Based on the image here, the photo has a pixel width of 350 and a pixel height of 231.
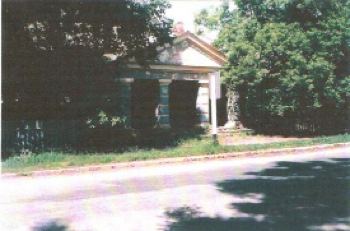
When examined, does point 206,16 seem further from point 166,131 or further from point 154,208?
point 154,208

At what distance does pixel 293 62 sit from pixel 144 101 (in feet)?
30.1

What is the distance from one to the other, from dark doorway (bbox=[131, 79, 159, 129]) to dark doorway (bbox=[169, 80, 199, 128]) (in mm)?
1889

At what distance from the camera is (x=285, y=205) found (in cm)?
617

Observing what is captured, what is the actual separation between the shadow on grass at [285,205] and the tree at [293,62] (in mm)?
10653

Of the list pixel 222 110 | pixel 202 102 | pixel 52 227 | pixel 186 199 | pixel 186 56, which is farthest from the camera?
pixel 222 110

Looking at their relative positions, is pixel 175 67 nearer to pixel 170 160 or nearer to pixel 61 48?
pixel 61 48

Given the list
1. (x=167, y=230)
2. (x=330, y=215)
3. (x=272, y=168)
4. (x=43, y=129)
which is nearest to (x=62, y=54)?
(x=43, y=129)

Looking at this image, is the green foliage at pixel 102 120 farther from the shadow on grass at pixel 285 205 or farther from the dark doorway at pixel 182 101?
the dark doorway at pixel 182 101

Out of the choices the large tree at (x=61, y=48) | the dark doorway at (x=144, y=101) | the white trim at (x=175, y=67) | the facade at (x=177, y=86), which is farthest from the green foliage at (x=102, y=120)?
the dark doorway at (x=144, y=101)

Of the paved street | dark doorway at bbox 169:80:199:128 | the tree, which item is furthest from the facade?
the paved street

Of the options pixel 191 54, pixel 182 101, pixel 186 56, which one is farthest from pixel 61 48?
pixel 182 101

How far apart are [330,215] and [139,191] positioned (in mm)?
3678

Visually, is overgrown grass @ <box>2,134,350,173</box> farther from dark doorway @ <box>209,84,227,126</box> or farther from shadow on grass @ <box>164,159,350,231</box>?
dark doorway @ <box>209,84,227,126</box>

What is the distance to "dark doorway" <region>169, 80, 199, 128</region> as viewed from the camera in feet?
79.6
